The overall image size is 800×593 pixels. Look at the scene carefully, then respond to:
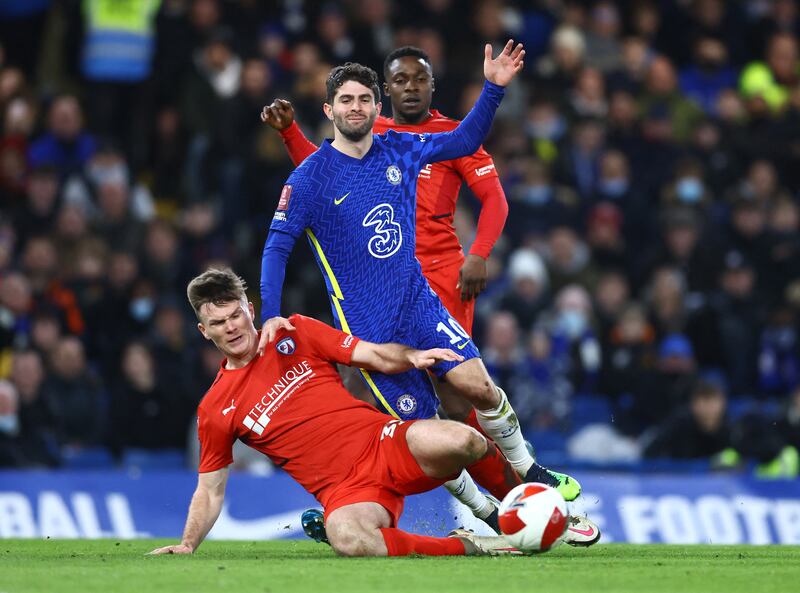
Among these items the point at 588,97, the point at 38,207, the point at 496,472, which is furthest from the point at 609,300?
the point at 496,472

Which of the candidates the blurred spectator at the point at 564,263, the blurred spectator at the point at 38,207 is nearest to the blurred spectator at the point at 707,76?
the blurred spectator at the point at 564,263

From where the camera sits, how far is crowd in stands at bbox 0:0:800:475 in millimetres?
12602

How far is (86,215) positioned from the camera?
13.7 meters

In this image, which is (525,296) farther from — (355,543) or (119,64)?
(355,543)

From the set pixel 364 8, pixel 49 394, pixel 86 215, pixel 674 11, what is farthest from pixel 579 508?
pixel 674 11

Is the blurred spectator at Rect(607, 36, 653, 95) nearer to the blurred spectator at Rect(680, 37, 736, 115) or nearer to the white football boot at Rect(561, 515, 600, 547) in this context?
the blurred spectator at Rect(680, 37, 736, 115)

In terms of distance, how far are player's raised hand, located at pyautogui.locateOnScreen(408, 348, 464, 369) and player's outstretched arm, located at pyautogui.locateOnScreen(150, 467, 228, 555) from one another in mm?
1143

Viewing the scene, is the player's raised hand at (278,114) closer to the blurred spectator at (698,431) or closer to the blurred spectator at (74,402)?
the blurred spectator at (74,402)

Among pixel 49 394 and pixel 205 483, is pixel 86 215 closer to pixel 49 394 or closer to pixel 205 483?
pixel 49 394

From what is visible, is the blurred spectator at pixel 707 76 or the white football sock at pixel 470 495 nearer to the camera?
the white football sock at pixel 470 495

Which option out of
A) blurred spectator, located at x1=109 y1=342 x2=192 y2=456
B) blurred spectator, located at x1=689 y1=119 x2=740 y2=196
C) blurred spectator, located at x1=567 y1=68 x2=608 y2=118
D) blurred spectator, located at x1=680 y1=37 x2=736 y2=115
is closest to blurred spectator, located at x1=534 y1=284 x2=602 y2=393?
blurred spectator, located at x1=689 y1=119 x2=740 y2=196

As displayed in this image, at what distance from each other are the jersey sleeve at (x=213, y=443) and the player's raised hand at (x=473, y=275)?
1.58 m

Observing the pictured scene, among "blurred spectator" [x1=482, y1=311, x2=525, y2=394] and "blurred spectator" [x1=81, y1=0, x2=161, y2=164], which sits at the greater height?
"blurred spectator" [x1=81, y1=0, x2=161, y2=164]

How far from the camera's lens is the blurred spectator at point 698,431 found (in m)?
12.4
